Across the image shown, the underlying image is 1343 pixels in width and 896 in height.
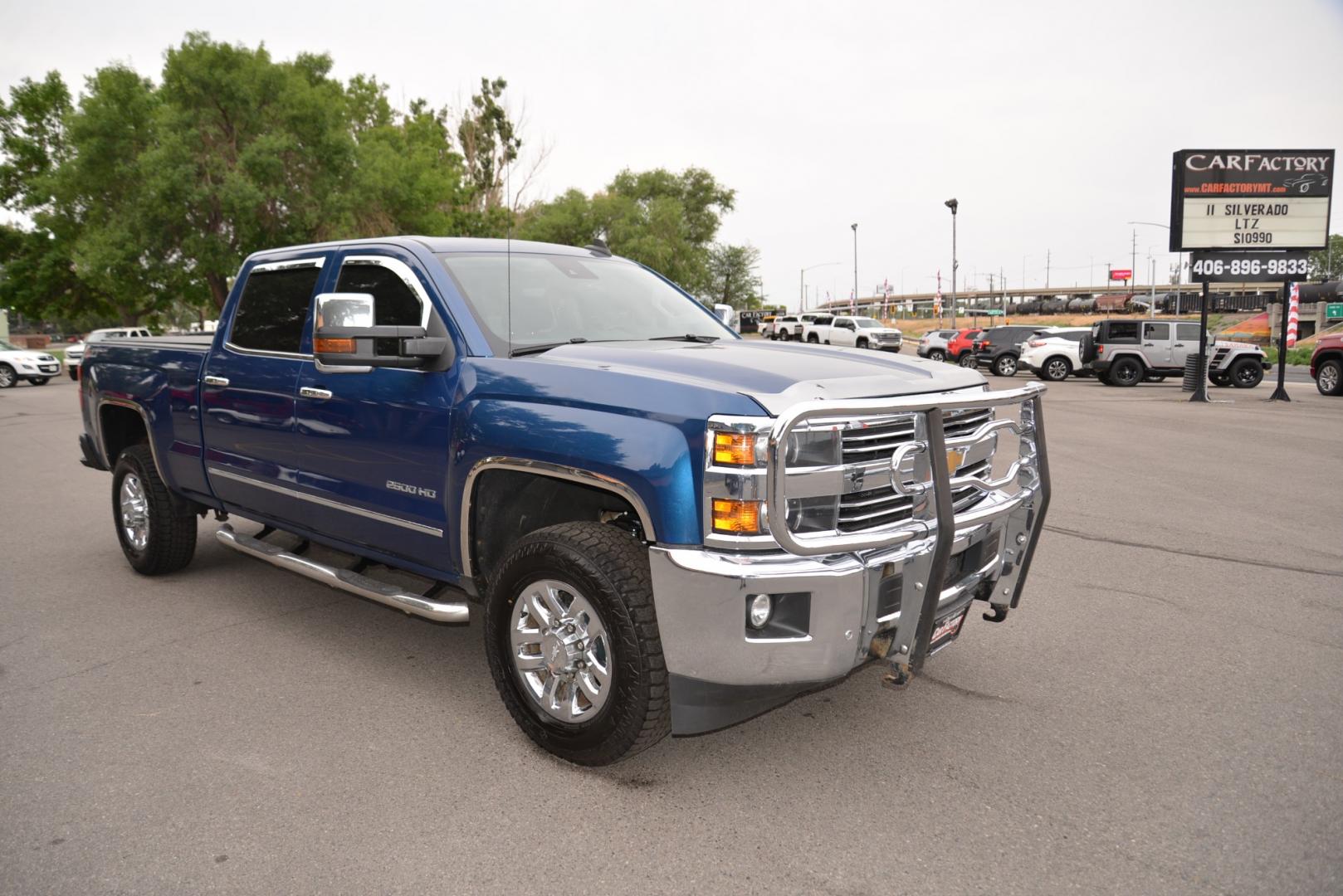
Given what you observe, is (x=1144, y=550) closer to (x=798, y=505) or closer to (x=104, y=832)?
(x=798, y=505)

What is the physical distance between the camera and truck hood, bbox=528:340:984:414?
3.10 m

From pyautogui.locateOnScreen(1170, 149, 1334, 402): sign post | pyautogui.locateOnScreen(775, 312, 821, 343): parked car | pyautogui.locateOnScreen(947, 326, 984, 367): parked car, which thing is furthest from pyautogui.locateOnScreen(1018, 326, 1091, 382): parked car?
pyautogui.locateOnScreen(775, 312, 821, 343): parked car

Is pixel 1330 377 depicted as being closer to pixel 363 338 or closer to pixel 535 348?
pixel 535 348

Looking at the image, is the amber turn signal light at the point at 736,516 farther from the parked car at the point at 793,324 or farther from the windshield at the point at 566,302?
the parked car at the point at 793,324

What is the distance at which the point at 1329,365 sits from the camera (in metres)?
20.9

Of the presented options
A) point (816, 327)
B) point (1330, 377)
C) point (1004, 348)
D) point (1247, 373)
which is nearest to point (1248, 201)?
point (1330, 377)

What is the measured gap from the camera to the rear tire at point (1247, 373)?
24344mm

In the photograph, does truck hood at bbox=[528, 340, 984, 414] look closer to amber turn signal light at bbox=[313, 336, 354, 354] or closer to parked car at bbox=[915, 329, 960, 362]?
amber turn signal light at bbox=[313, 336, 354, 354]

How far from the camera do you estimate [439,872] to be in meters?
2.76

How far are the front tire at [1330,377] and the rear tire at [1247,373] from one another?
125 inches

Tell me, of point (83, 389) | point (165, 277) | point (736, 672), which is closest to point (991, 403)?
point (736, 672)

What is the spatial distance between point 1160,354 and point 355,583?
25879 millimetres

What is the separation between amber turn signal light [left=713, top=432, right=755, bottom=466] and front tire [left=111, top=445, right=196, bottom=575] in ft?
13.9

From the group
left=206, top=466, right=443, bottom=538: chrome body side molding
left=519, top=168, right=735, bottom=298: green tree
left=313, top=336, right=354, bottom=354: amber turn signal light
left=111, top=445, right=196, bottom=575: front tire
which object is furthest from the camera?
left=519, top=168, right=735, bottom=298: green tree
